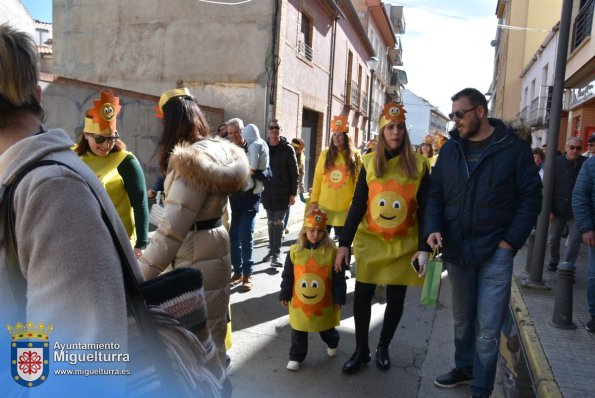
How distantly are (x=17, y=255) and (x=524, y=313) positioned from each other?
509 centimetres

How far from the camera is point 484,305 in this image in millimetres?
3152

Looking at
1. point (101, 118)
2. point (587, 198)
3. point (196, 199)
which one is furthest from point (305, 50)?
point (196, 199)

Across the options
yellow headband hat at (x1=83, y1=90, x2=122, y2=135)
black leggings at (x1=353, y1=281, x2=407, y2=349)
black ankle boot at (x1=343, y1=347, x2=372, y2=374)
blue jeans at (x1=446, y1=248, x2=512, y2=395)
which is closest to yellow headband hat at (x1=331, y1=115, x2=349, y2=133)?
black leggings at (x1=353, y1=281, x2=407, y2=349)

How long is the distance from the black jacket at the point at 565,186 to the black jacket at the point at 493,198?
4.23 meters

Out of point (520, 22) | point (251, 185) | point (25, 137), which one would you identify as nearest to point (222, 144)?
point (25, 137)

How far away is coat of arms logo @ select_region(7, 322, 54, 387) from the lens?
3.44ft

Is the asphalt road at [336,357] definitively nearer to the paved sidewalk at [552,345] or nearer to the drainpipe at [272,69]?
the paved sidewalk at [552,345]

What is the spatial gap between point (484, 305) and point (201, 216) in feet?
6.39

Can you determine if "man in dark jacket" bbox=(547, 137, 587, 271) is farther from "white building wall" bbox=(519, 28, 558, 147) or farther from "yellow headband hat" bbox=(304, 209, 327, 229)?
"white building wall" bbox=(519, 28, 558, 147)

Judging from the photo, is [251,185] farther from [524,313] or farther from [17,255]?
[17,255]

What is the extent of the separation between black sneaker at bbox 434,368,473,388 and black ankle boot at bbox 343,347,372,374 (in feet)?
1.80

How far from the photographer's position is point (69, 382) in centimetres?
105

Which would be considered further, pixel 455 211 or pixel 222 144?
pixel 455 211

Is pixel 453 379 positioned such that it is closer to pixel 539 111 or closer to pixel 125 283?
pixel 125 283
